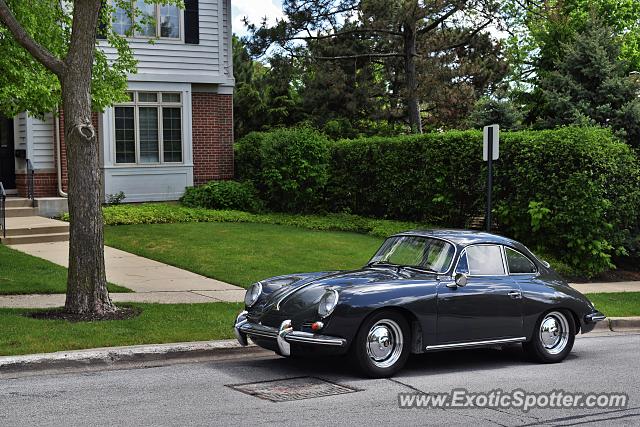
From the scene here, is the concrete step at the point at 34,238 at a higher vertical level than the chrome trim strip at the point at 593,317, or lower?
higher

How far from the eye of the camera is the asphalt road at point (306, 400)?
261 inches

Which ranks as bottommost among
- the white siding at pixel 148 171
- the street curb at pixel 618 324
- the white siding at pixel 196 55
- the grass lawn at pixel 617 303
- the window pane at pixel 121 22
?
the street curb at pixel 618 324

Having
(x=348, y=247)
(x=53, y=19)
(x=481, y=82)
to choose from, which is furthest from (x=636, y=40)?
(x=53, y=19)

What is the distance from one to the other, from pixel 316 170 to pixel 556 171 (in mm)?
7718

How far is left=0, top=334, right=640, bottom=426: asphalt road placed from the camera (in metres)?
6.64

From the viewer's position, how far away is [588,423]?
21.9ft

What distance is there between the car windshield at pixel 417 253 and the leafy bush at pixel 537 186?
25.2 ft

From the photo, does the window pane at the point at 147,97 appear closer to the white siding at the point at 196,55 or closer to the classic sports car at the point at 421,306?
the white siding at the point at 196,55

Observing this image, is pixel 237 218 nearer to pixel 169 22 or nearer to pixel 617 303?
pixel 169 22

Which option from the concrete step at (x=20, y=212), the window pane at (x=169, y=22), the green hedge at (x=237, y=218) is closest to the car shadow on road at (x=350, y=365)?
the green hedge at (x=237, y=218)

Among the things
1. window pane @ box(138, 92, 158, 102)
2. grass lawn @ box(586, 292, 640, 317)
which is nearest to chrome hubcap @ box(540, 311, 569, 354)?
grass lawn @ box(586, 292, 640, 317)

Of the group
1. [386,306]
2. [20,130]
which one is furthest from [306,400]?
[20,130]

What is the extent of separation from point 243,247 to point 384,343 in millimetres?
9191

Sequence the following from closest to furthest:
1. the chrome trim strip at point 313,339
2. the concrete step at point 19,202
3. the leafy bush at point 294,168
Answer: the chrome trim strip at point 313,339 < the concrete step at point 19,202 < the leafy bush at point 294,168
